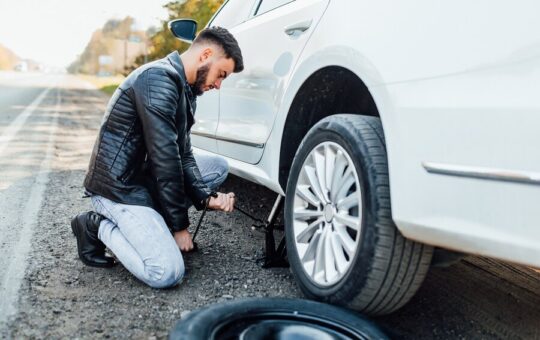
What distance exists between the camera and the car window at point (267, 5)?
2.95 metres

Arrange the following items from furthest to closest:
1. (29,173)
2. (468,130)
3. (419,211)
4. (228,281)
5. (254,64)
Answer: (29,173), (254,64), (228,281), (419,211), (468,130)

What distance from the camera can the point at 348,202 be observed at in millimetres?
2057

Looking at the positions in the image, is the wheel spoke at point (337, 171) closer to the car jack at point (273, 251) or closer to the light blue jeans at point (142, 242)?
the car jack at point (273, 251)

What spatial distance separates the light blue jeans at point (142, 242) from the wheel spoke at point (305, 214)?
1.88 feet

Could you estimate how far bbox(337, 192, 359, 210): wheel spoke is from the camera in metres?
2.02

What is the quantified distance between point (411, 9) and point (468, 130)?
18.5 inches

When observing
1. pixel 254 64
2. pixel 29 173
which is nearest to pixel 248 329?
pixel 254 64

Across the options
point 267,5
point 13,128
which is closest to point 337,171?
point 267,5

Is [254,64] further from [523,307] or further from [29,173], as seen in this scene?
[29,173]

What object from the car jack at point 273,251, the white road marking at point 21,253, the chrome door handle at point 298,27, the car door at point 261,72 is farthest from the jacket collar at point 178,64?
the white road marking at point 21,253

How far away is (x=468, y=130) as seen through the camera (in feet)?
5.20

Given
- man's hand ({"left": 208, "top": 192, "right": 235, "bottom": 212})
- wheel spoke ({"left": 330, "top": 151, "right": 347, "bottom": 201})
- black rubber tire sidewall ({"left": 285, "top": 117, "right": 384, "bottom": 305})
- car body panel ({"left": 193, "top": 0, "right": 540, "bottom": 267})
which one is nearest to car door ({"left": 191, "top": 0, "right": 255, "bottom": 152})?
man's hand ({"left": 208, "top": 192, "right": 235, "bottom": 212})

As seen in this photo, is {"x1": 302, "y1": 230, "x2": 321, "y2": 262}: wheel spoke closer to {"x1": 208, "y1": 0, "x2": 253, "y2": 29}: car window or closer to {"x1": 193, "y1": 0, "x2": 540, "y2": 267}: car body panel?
{"x1": 193, "y1": 0, "x2": 540, "y2": 267}: car body panel

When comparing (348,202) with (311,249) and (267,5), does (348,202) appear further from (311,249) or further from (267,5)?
(267,5)
